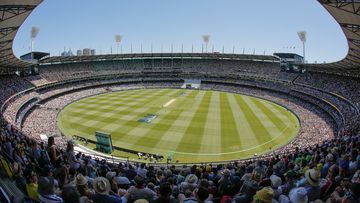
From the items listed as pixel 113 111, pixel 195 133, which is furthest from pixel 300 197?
pixel 113 111

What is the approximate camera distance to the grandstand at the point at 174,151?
710cm

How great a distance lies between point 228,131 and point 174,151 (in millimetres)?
10622

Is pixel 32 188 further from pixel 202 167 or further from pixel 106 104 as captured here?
Answer: pixel 106 104

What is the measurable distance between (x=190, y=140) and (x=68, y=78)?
175 feet

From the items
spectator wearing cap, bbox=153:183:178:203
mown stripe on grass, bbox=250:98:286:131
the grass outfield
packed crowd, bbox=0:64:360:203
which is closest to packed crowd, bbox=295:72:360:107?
packed crowd, bbox=0:64:360:203

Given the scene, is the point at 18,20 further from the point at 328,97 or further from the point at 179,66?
the point at 179,66

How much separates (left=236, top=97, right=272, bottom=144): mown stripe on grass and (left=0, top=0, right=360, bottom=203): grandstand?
3.09m

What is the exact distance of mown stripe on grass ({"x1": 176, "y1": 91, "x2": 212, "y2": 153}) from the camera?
35.3 m

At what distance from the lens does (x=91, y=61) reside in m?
95.0

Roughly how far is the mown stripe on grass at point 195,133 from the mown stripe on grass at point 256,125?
6.70m

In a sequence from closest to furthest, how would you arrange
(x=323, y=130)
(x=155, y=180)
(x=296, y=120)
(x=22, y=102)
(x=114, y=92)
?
(x=155, y=180) < (x=323, y=130) < (x=296, y=120) < (x=22, y=102) < (x=114, y=92)

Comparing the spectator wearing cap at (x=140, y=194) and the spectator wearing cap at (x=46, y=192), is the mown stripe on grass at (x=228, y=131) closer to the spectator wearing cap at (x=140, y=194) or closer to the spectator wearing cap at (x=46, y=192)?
the spectator wearing cap at (x=140, y=194)

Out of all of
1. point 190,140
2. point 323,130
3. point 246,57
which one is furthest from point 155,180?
point 246,57

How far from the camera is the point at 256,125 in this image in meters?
45.7
